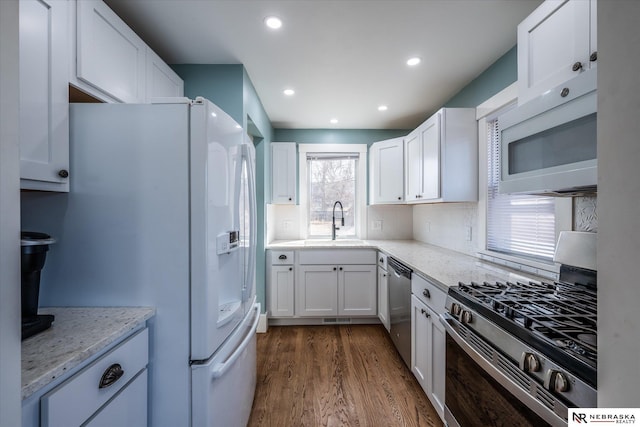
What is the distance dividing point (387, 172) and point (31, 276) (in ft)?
10.1

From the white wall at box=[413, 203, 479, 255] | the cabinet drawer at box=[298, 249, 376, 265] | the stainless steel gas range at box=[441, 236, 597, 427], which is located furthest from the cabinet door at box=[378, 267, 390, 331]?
the stainless steel gas range at box=[441, 236, 597, 427]

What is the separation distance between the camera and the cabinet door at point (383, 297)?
109 inches

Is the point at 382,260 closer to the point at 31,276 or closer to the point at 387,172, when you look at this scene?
the point at 387,172

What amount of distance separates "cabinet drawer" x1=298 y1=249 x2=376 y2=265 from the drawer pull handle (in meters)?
2.22

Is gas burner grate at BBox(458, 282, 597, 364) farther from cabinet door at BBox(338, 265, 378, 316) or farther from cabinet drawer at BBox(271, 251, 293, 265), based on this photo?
cabinet drawer at BBox(271, 251, 293, 265)

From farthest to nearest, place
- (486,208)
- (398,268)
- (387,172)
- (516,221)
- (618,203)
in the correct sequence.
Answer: (387,172), (398,268), (486,208), (516,221), (618,203)

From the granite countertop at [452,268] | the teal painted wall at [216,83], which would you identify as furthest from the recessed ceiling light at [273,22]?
the granite countertop at [452,268]

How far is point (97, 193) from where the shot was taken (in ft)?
3.70

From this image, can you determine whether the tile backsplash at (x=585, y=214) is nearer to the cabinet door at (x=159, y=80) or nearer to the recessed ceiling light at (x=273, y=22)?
the recessed ceiling light at (x=273, y=22)

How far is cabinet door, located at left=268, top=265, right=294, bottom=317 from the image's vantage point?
3.09 meters

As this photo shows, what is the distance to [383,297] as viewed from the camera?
288 cm

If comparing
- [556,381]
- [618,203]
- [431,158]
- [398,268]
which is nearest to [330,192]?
[431,158]

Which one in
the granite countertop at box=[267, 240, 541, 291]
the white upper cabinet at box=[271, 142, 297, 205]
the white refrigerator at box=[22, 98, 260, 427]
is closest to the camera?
the white refrigerator at box=[22, 98, 260, 427]

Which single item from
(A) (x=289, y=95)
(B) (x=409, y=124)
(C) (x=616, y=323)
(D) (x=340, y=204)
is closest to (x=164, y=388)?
(C) (x=616, y=323)
